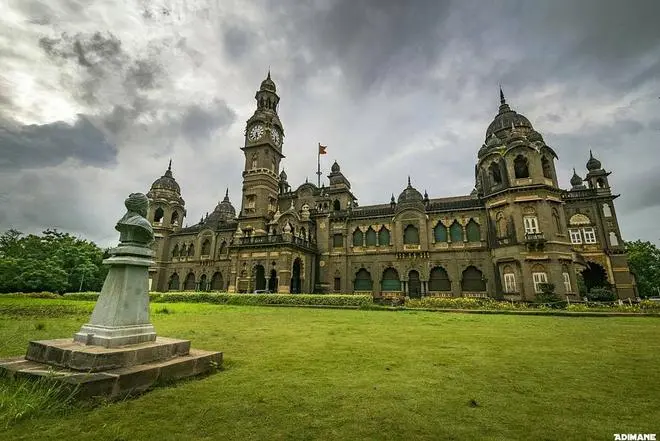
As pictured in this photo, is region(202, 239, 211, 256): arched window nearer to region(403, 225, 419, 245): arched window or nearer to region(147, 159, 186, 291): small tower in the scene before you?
region(147, 159, 186, 291): small tower

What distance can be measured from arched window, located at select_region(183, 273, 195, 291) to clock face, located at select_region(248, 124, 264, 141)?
62.1 ft

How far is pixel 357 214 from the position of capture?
31.9 meters

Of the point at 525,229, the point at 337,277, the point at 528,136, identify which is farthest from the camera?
the point at 337,277

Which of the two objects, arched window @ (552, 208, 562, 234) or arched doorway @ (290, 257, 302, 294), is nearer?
arched window @ (552, 208, 562, 234)

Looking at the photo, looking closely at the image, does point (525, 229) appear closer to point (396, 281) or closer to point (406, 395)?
point (396, 281)

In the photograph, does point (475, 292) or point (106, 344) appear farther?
point (475, 292)

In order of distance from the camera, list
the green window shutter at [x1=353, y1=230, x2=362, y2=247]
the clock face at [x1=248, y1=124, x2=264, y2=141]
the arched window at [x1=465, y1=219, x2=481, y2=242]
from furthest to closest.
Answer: the clock face at [x1=248, y1=124, x2=264, y2=141]
the green window shutter at [x1=353, y1=230, x2=362, y2=247]
the arched window at [x1=465, y1=219, x2=481, y2=242]

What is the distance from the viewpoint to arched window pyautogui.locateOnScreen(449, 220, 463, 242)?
27.9 meters

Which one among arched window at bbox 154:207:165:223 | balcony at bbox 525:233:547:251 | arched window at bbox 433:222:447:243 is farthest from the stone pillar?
arched window at bbox 154:207:165:223

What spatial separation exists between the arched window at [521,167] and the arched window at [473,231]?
17.0 feet

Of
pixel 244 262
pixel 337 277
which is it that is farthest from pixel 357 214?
pixel 244 262

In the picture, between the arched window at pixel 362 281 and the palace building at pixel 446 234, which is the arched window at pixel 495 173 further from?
the arched window at pixel 362 281

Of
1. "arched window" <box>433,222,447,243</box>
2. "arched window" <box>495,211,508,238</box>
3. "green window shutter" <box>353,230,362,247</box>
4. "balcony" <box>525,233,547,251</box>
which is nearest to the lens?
"balcony" <box>525,233,547,251</box>

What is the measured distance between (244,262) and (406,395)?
2758cm
